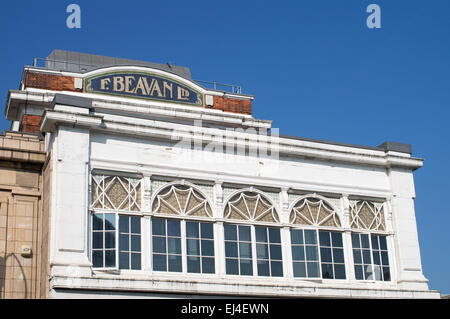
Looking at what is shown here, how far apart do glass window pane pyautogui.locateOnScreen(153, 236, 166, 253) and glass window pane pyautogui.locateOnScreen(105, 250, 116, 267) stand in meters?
1.19

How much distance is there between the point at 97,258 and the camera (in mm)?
19578

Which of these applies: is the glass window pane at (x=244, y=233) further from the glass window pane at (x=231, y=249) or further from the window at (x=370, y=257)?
the window at (x=370, y=257)

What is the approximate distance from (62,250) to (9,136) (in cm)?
480

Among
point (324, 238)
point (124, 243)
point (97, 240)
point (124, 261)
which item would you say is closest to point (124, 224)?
point (124, 243)

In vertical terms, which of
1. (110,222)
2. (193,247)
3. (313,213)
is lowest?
(193,247)

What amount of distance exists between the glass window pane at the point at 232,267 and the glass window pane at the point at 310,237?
8.21 ft

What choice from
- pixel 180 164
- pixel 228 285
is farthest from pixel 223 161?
pixel 228 285

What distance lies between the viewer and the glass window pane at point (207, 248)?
68.8 feet

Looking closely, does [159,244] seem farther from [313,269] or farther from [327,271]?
[327,271]

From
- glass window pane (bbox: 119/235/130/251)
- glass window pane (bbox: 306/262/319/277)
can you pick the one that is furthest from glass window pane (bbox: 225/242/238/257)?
glass window pane (bbox: 119/235/130/251)

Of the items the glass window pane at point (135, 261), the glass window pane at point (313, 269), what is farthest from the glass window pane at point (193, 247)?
the glass window pane at point (313, 269)

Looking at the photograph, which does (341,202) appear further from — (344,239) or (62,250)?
(62,250)

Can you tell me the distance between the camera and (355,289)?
22.1 metres

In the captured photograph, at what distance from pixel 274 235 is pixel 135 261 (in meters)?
4.49
